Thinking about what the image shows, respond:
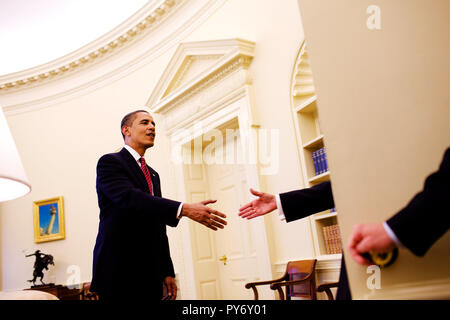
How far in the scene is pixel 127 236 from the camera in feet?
6.98

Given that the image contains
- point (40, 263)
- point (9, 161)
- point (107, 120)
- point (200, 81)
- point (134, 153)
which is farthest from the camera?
point (107, 120)

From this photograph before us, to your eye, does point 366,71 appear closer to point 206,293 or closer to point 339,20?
point 339,20

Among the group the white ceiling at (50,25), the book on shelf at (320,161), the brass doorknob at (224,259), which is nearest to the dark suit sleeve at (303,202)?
the book on shelf at (320,161)

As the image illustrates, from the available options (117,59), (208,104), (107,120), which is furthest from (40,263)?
(208,104)

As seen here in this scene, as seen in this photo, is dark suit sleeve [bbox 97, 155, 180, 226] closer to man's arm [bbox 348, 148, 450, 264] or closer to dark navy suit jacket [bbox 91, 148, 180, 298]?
dark navy suit jacket [bbox 91, 148, 180, 298]

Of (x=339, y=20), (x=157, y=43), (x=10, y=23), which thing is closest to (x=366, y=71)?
(x=339, y=20)

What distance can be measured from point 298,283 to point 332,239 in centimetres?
59

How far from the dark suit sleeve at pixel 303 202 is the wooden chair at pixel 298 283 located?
2.66 metres

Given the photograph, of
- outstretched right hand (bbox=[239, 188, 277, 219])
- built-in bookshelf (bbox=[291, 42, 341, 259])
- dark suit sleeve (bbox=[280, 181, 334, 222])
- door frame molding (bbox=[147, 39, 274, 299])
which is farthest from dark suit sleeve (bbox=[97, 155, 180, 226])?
door frame molding (bbox=[147, 39, 274, 299])

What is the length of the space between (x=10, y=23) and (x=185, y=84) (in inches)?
166

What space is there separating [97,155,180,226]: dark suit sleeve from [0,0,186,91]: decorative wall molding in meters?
5.05

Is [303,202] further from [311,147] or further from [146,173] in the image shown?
[311,147]

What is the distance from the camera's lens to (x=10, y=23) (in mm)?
8047

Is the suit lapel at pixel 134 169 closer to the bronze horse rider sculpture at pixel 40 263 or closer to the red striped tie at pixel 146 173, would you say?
the red striped tie at pixel 146 173
